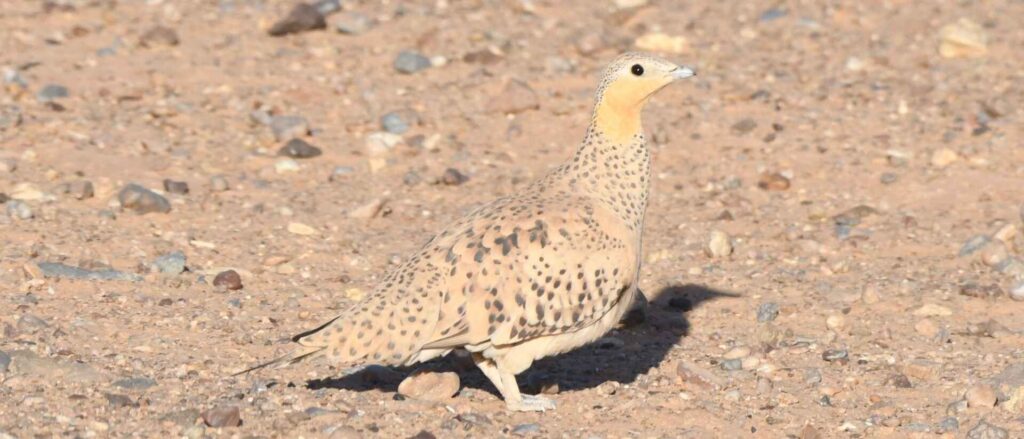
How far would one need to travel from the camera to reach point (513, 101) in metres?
12.1

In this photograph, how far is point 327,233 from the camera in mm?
9562

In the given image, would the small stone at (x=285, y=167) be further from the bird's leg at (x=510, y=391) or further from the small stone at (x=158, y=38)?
the bird's leg at (x=510, y=391)

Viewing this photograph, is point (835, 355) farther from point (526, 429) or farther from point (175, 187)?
point (175, 187)

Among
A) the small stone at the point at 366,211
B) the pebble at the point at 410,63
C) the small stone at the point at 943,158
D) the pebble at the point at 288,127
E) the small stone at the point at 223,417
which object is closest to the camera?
the small stone at the point at 223,417

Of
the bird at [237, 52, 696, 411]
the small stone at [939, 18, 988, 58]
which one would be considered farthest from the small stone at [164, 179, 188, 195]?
the small stone at [939, 18, 988, 58]

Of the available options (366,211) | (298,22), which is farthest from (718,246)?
(298,22)

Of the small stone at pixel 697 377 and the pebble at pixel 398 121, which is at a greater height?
the small stone at pixel 697 377

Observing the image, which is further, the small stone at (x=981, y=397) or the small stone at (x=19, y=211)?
the small stone at (x=19, y=211)

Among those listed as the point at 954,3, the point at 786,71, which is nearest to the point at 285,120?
the point at 786,71

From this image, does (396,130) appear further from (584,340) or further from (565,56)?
(584,340)

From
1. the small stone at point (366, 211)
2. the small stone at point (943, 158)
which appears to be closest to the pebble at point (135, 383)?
the small stone at point (366, 211)

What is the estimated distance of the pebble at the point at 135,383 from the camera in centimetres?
661

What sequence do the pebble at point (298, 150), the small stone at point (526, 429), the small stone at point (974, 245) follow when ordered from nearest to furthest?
the small stone at point (526, 429), the small stone at point (974, 245), the pebble at point (298, 150)

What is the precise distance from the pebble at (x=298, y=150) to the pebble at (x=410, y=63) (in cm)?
212
